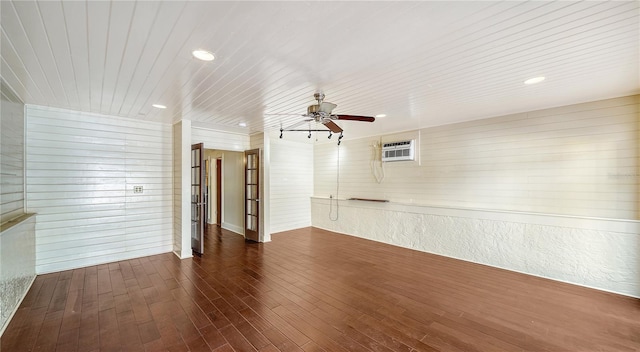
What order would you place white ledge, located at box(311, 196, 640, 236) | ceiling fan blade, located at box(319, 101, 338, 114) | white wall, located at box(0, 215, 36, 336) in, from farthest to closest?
1. white ledge, located at box(311, 196, 640, 236)
2. ceiling fan blade, located at box(319, 101, 338, 114)
3. white wall, located at box(0, 215, 36, 336)

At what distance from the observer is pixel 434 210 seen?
4793 mm

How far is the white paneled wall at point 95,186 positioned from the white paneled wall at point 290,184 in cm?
242

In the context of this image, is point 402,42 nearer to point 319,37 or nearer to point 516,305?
point 319,37

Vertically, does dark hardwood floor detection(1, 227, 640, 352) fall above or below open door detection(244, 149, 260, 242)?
below

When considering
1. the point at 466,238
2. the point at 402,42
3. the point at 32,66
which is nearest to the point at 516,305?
the point at 466,238

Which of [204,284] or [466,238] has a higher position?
[466,238]

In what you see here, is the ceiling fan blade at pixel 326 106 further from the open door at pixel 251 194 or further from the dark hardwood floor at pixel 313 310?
the open door at pixel 251 194

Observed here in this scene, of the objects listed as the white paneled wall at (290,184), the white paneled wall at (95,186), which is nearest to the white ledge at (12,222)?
the white paneled wall at (95,186)

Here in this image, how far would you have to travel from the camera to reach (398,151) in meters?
5.35

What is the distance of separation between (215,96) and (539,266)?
205 inches

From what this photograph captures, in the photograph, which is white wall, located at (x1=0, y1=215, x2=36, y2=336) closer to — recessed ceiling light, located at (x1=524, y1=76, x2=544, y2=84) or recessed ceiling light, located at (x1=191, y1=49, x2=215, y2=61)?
recessed ceiling light, located at (x1=191, y1=49, x2=215, y2=61)

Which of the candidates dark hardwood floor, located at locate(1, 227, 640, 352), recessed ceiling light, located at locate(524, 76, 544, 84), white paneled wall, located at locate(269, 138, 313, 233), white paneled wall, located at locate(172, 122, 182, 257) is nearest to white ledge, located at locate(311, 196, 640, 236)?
dark hardwood floor, located at locate(1, 227, 640, 352)

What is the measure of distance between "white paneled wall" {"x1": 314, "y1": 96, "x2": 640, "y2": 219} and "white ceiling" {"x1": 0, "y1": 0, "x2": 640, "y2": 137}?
392 mm

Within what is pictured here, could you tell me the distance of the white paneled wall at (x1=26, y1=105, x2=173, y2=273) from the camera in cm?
370
